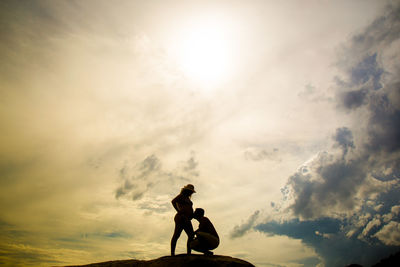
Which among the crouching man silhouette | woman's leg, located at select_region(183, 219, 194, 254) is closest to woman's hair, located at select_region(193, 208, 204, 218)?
the crouching man silhouette

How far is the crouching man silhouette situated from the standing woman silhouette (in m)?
0.48

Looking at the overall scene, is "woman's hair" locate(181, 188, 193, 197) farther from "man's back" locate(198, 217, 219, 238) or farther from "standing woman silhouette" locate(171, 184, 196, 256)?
"man's back" locate(198, 217, 219, 238)

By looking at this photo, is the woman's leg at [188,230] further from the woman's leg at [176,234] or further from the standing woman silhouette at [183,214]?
the woman's leg at [176,234]

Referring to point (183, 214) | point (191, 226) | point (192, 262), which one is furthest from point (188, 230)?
point (192, 262)

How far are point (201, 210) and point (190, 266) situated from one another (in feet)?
7.42

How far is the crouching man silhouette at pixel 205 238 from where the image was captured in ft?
29.0

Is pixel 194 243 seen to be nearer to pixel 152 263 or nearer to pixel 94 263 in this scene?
pixel 152 263

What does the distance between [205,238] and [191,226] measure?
1.02 metres

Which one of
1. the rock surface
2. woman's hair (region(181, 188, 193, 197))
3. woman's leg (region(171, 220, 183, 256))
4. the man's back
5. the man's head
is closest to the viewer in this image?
the rock surface

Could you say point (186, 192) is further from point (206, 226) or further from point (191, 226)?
point (206, 226)

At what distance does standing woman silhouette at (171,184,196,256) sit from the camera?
9.37m

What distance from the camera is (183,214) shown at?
9500 mm

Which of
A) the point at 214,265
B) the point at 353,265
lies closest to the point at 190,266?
the point at 214,265

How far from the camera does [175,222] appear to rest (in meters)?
9.46
